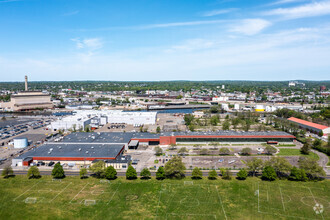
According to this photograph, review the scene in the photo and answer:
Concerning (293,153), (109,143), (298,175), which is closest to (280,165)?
(298,175)

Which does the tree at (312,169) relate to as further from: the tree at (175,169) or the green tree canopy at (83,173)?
the green tree canopy at (83,173)

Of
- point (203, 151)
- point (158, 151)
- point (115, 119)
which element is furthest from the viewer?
point (115, 119)

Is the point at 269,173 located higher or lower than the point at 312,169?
lower

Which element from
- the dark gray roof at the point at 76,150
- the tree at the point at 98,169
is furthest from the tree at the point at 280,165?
the dark gray roof at the point at 76,150

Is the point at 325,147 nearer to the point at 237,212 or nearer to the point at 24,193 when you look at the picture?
the point at 237,212

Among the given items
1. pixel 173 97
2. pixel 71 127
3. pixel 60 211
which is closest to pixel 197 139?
pixel 60 211

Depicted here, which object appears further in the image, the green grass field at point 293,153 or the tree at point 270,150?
the green grass field at point 293,153

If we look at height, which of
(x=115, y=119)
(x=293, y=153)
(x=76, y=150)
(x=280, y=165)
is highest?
(x=115, y=119)

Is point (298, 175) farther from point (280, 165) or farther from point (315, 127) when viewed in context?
point (315, 127)
